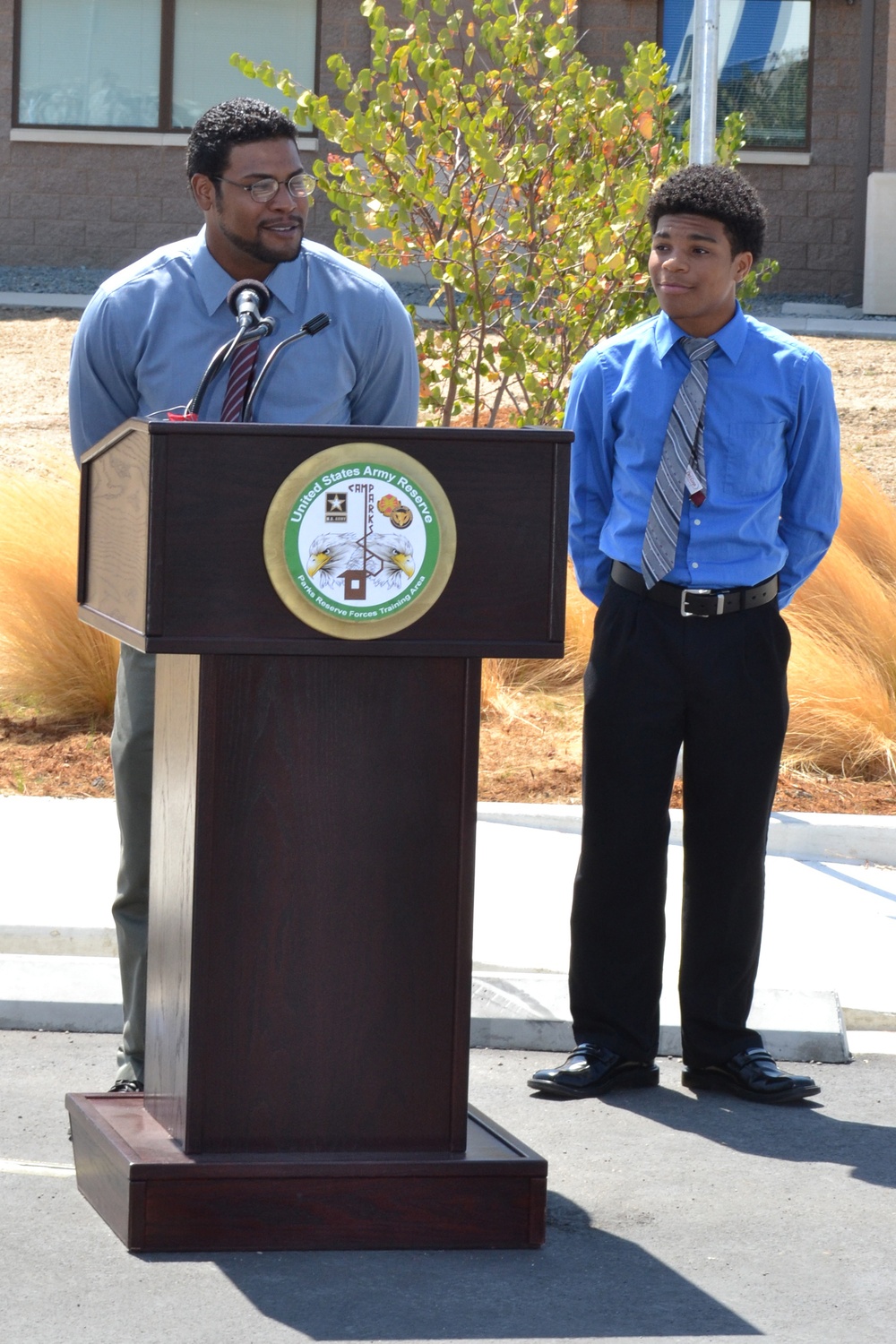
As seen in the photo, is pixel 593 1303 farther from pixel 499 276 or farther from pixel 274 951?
pixel 499 276

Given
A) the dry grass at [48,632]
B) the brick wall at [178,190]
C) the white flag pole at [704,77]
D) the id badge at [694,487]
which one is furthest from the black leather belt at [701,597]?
the brick wall at [178,190]

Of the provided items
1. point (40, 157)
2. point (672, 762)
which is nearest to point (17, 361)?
point (40, 157)

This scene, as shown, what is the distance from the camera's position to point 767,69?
18641mm

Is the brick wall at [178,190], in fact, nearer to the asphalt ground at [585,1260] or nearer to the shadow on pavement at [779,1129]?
the shadow on pavement at [779,1129]

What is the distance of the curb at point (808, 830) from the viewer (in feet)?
22.7

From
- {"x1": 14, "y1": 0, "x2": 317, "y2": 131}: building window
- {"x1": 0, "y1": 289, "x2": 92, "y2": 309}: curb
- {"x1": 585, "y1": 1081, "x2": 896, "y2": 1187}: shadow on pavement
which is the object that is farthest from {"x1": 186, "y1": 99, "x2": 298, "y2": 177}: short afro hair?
{"x1": 14, "y1": 0, "x2": 317, "y2": 131}: building window

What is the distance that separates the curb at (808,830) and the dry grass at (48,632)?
84.6 inches

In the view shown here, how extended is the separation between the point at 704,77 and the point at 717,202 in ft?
10.5

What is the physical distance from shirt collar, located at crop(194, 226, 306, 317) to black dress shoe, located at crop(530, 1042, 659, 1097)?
1.95 m

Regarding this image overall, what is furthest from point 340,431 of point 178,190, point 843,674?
point 178,190

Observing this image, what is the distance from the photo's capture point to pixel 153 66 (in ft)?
61.6

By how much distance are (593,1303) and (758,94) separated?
16903 millimetres

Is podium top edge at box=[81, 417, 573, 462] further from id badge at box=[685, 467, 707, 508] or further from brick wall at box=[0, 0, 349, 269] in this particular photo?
brick wall at box=[0, 0, 349, 269]

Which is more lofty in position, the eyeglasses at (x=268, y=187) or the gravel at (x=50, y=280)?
the gravel at (x=50, y=280)
